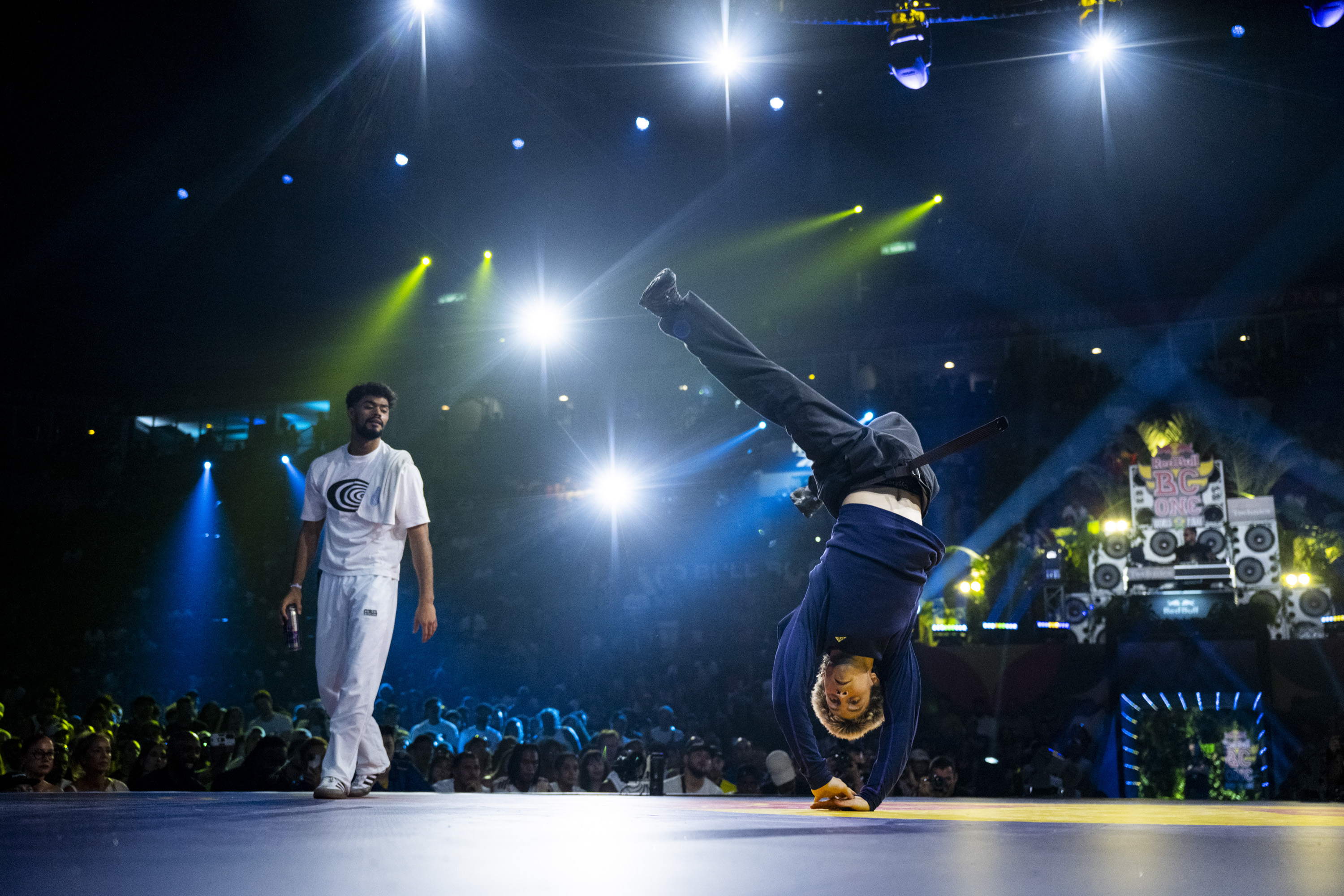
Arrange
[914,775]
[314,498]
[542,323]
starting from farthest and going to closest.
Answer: [542,323]
[914,775]
[314,498]

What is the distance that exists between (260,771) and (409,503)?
1.83m

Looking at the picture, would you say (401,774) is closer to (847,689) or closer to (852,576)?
(847,689)

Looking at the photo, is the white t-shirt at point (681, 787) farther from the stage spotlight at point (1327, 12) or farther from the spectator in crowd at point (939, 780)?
the stage spotlight at point (1327, 12)

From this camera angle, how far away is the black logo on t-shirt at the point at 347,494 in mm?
3014

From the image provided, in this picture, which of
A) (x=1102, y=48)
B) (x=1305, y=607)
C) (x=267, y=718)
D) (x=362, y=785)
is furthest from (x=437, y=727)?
(x=1305, y=607)

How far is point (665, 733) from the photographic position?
7.20 m

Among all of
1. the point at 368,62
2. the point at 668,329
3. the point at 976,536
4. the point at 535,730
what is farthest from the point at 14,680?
the point at 976,536

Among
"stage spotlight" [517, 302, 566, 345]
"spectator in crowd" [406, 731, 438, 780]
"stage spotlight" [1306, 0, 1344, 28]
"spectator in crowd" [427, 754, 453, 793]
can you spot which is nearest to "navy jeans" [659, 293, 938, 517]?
"spectator in crowd" [427, 754, 453, 793]

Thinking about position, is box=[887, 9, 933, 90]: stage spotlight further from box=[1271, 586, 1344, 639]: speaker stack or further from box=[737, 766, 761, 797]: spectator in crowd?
box=[1271, 586, 1344, 639]: speaker stack

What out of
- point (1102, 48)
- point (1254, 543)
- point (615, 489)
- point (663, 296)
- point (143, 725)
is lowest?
point (143, 725)

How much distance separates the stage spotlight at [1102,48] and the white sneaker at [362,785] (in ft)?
28.8

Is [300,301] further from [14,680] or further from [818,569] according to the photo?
[818,569]

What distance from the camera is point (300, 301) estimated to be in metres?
14.3

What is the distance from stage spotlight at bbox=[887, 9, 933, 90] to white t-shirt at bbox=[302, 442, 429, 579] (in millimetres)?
6314
